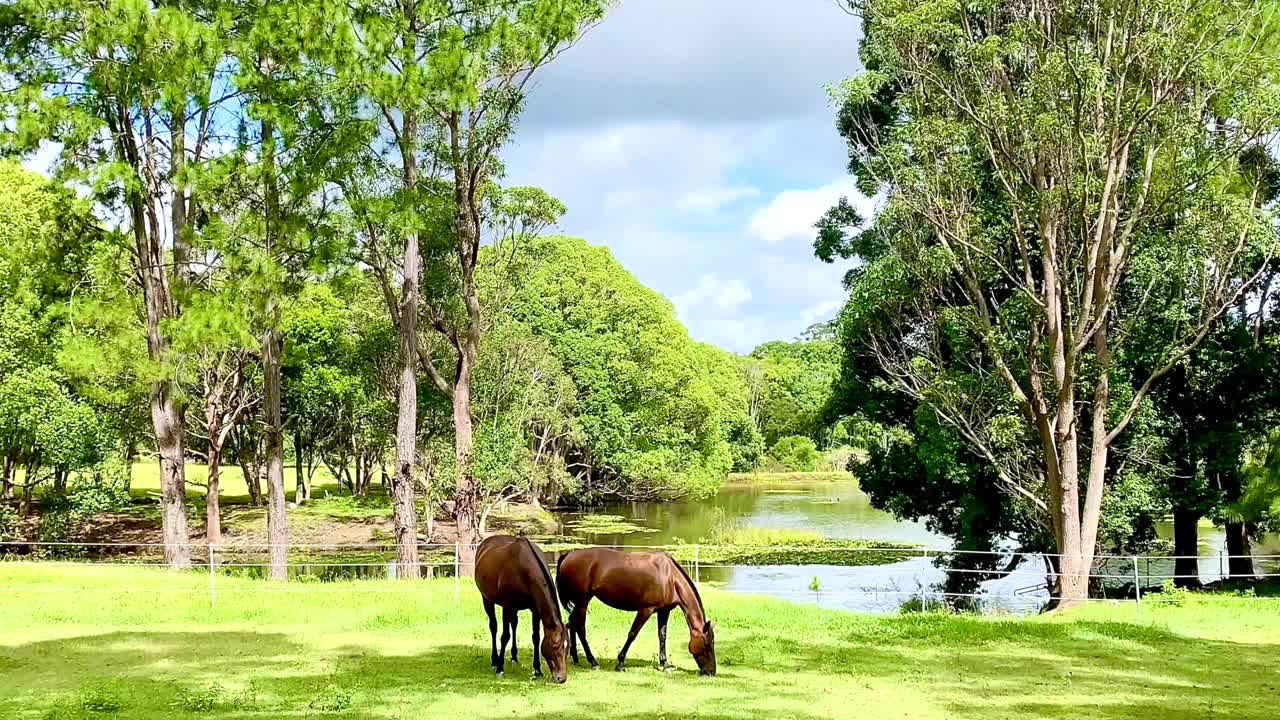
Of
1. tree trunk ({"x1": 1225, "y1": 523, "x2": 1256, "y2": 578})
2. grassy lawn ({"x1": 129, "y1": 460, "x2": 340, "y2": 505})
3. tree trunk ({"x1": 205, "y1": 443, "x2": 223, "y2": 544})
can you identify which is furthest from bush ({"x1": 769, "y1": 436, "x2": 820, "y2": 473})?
tree trunk ({"x1": 1225, "y1": 523, "x2": 1256, "y2": 578})

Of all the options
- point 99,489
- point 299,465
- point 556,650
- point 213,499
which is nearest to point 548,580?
point 556,650

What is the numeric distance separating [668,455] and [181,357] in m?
29.7

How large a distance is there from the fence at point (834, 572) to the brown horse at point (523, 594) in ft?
17.7

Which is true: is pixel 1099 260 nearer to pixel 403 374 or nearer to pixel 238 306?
pixel 403 374

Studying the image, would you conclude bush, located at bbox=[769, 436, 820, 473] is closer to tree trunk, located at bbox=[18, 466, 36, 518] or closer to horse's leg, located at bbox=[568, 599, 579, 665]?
tree trunk, located at bbox=[18, 466, 36, 518]

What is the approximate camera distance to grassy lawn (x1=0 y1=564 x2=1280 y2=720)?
9.72 m

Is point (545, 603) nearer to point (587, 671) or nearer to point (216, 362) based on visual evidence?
point (587, 671)

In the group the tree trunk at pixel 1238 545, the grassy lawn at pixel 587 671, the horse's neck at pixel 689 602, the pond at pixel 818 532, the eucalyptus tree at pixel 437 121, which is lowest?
the pond at pixel 818 532

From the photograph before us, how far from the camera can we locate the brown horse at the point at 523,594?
10859mm

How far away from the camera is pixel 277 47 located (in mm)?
20125

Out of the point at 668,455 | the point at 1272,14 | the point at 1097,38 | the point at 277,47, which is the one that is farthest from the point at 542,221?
the point at 668,455

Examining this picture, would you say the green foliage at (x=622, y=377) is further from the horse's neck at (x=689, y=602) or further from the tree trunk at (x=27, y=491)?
the horse's neck at (x=689, y=602)

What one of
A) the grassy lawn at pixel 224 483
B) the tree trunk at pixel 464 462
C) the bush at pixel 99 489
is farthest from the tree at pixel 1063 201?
the grassy lawn at pixel 224 483

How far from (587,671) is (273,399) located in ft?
42.2
